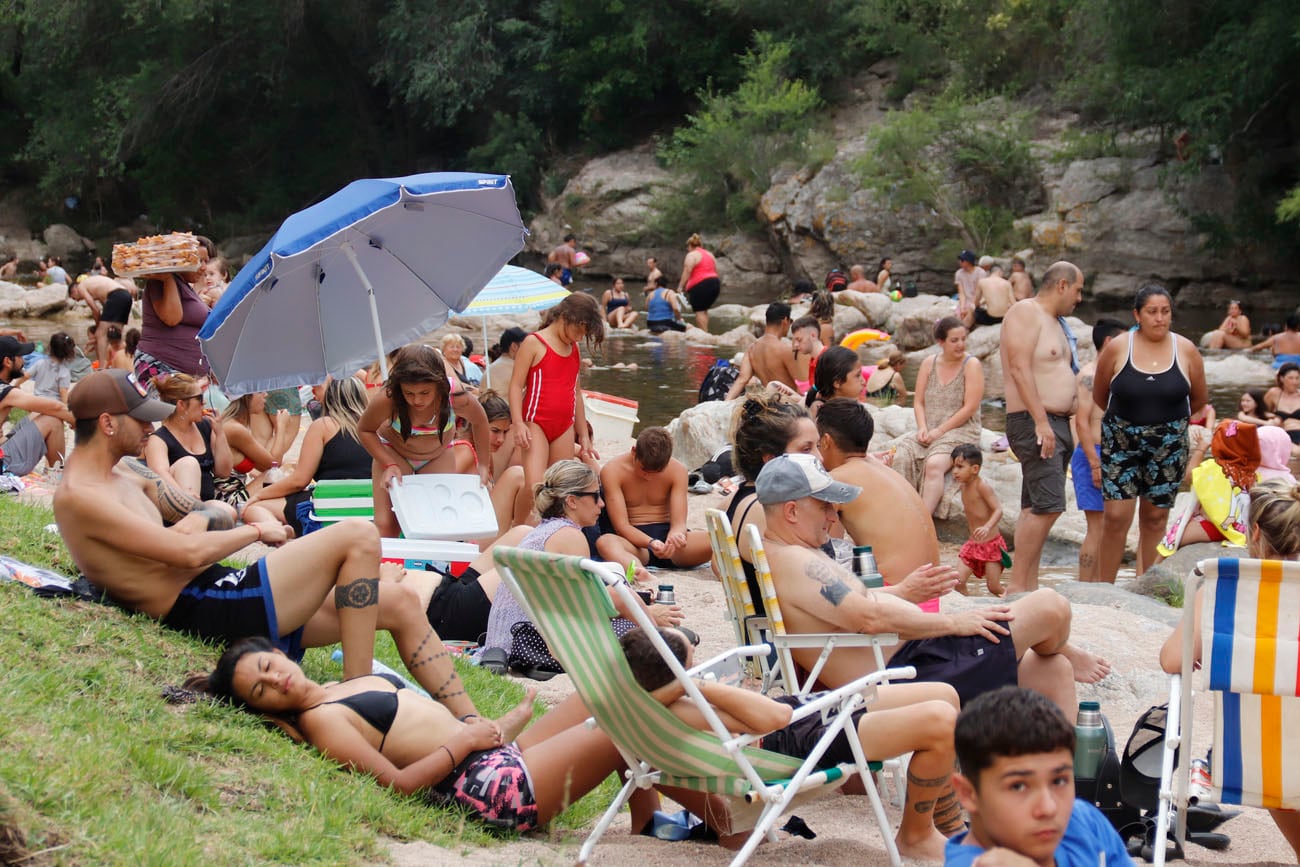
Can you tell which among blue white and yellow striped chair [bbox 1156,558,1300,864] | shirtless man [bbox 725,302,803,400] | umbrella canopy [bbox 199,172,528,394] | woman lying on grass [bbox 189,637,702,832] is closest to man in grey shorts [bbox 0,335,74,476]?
umbrella canopy [bbox 199,172,528,394]

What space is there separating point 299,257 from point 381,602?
320cm

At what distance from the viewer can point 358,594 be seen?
439 cm

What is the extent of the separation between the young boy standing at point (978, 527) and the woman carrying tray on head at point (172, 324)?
469cm

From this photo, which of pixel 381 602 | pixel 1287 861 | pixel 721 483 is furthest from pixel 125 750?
pixel 721 483

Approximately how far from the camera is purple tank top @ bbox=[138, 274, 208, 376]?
26.5 ft

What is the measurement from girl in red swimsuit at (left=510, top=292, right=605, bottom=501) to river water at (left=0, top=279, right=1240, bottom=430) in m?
6.40

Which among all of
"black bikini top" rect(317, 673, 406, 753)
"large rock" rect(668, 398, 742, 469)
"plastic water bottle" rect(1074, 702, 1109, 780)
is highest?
"black bikini top" rect(317, 673, 406, 753)

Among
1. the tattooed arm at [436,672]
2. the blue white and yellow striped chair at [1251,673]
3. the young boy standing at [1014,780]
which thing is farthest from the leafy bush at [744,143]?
the young boy standing at [1014,780]

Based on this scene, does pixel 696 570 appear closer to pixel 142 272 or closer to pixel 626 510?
pixel 626 510

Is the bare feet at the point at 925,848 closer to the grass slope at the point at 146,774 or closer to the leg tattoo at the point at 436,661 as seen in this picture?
the grass slope at the point at 146,774

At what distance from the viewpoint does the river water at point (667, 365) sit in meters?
15.7

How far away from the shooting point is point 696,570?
326 inches

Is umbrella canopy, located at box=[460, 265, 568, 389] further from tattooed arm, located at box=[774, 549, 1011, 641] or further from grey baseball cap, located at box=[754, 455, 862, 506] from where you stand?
tattooed arm, located at box=[774, 549, 1011, 641]

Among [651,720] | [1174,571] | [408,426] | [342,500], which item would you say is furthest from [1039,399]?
[651,720]
